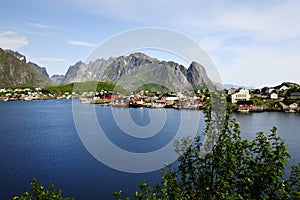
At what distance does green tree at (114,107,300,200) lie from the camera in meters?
2.66

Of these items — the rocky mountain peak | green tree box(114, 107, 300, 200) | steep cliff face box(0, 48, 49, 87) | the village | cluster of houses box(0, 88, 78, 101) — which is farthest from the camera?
steep cliff face box(0, 48, 49, 87)

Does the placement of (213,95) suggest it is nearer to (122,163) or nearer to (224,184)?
(224,184)

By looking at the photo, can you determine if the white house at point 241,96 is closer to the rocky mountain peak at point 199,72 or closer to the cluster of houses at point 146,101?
the cluster of houses at point 146,101

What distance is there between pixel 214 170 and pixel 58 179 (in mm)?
9408

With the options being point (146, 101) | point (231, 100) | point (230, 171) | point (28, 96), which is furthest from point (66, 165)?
point (28, 96)

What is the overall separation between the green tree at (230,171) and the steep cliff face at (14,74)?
132305 mm

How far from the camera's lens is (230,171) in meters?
2.73

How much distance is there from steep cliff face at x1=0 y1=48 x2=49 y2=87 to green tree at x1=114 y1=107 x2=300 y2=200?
132m

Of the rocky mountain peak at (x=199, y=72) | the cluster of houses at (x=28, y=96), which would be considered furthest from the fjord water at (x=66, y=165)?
the cluster of houses at (x=28, y=96)

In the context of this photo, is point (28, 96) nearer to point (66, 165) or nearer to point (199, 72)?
point (66, 165)

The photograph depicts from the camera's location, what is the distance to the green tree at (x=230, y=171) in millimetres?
2664

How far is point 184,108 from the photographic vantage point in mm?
41250

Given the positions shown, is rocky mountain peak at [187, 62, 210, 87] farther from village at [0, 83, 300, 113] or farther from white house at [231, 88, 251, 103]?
white house at [231, 88, 251, 103]

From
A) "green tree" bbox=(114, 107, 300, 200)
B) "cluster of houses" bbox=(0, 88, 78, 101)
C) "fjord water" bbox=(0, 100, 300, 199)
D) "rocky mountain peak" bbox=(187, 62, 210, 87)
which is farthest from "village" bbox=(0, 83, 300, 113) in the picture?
"green tree" bbox=(114, 107, 300, 200)
